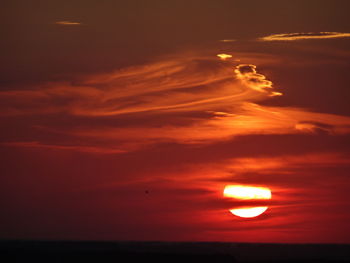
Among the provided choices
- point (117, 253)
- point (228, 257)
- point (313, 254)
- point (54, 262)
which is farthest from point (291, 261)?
point (313, 254)

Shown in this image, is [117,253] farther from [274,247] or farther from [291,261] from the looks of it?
[274,247]

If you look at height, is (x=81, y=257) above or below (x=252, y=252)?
below

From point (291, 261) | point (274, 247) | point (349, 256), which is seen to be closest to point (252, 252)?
point (274, 247)

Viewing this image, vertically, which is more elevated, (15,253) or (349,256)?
(349,256)

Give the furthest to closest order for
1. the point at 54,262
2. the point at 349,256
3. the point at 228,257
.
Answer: the point at 349,256
the point at 228,257
the point at 54,262

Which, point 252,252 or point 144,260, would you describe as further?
point 252,252

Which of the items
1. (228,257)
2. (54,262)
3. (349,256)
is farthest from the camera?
(349,256)

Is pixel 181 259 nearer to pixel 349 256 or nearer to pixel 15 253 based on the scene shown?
pixel 15 253

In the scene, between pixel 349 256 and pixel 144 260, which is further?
pixel 349 256

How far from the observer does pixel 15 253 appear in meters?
40.8

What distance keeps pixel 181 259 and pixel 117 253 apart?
14.1 ft

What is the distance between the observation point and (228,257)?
1642 inches

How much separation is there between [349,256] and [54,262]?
91.1 feet

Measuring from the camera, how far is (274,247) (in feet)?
201
